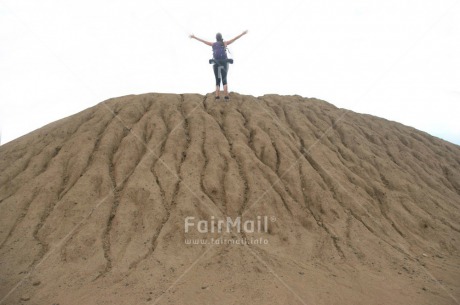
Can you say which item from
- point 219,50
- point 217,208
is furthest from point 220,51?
point 217,208

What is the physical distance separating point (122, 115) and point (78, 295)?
27.4 ft

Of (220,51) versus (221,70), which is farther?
(221,70)

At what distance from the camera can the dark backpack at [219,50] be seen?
14.0m

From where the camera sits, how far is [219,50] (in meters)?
14.0

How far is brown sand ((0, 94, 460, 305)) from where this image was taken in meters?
8.28

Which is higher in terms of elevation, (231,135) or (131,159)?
(231,135)

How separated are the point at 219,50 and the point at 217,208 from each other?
22.8 feet

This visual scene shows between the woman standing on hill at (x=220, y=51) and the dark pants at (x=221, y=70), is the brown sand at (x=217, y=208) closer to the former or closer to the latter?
the dark pants at (x=221, y=70)

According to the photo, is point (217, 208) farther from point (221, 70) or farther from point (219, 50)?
point (219, 50)

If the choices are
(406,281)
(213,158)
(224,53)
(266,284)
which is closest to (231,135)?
(213,158)

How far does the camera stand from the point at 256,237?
33.1 ft

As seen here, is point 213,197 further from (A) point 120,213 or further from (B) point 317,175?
(B) point 317,175

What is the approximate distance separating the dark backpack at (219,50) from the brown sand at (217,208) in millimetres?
2537

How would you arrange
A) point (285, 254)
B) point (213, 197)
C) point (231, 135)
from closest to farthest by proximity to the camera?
point (285, 254) < point (213, 197) < point (231, 135)
